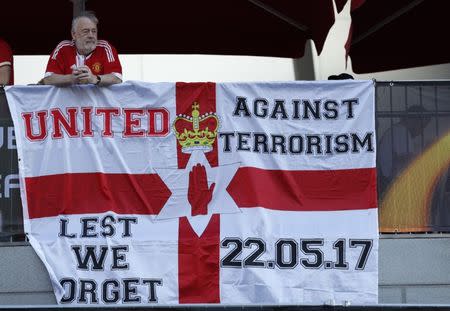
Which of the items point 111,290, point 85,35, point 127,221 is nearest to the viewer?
point 111,290

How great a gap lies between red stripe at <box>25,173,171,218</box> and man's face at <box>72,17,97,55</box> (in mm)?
986

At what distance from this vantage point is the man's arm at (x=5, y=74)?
8266 mm

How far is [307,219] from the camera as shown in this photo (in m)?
7.58

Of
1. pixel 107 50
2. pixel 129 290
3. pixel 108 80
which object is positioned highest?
pixel 107 50

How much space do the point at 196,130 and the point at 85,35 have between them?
113 centimetres

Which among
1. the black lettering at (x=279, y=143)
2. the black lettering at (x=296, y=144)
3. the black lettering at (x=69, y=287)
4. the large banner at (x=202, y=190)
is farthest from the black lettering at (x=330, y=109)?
the black lettering at (x=69, y=287)

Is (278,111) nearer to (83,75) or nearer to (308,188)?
(308,188)

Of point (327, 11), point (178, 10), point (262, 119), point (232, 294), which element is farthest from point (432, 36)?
point (232, 294)

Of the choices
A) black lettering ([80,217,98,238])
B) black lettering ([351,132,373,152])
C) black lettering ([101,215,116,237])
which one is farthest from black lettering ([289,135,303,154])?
black lettering ([80,217,98,238])

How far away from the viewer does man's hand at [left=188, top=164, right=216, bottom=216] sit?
757 centimetres

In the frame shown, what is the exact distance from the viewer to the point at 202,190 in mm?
7586

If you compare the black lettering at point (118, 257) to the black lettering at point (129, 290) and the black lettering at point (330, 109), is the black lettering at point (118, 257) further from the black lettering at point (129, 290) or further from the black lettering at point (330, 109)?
the black lettering at point (330, 109)

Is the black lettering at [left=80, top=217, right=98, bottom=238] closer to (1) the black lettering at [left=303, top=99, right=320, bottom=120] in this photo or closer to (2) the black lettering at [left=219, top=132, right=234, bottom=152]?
(2) the black lettering at [left=219, top=132, right=234, bottom=152]

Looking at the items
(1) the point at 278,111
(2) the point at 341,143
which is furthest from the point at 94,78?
A: (2) the point at 341,143
